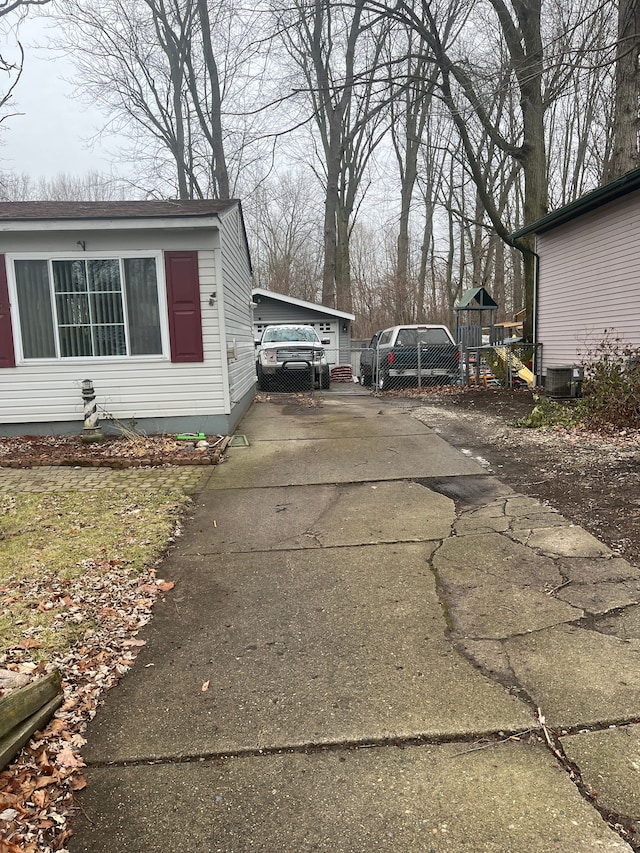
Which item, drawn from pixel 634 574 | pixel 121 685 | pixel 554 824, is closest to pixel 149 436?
pixel 121 685

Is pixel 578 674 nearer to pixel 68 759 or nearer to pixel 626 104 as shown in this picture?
pixel 68 759

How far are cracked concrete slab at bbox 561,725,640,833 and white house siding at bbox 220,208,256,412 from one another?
7.35 metres

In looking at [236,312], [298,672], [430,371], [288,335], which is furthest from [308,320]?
[298,672]

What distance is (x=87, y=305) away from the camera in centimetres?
852

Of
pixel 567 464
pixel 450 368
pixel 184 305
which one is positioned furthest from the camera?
pixel 450 368

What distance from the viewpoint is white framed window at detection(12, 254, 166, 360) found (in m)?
8.38

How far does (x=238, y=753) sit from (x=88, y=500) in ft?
13.3

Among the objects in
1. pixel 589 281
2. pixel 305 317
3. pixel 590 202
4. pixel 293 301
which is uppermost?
pixel 590 202

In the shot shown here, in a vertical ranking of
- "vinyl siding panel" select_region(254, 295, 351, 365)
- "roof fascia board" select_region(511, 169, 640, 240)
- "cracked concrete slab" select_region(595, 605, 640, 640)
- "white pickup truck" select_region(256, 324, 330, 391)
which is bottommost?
"cracked concrete slab" select_region(595, 605, 640, 640)

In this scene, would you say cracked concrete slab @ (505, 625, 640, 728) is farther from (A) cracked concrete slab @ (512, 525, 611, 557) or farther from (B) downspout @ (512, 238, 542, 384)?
(B) downspout @ (512, 238, 542, 384)

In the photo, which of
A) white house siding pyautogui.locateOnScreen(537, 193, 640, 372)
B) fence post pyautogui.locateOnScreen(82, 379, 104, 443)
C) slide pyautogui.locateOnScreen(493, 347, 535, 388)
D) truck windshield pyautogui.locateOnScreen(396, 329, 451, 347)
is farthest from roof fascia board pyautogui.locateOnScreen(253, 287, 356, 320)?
fence post pyautogui.locateOnScreen(82, 379, 104, 443)

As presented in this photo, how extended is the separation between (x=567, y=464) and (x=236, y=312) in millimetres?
6755

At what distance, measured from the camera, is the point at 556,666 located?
2717 millimetres

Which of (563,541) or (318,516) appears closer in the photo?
(563,541)
